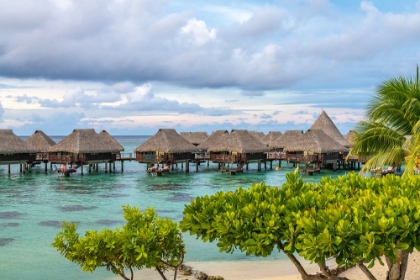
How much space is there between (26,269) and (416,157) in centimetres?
1009

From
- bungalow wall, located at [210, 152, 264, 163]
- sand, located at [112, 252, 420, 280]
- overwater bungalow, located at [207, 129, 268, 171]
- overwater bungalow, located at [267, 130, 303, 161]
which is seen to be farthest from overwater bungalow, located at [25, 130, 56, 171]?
sand, located at [112, 252, 420, 280]

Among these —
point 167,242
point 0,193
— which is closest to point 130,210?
point 167,242

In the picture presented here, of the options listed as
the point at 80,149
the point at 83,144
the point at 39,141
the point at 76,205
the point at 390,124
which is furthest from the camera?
the point at 39,141

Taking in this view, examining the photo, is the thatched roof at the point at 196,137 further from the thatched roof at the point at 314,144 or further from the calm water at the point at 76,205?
the thatched roof at the point at 314,144

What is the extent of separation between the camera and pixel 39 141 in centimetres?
4328

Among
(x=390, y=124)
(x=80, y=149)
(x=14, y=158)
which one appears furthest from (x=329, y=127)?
(x=390, y=124)

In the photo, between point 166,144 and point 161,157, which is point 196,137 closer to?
point 161,157

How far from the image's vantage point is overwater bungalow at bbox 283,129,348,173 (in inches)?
1558

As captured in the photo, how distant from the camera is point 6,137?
37.1 metres

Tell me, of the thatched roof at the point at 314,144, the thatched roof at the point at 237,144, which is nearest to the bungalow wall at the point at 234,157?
the thatched roof at the point at 237,144

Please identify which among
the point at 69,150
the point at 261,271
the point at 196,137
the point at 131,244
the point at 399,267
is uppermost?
the point at 196,137

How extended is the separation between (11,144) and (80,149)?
5.27 meters

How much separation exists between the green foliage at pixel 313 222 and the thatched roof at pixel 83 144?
106 ft

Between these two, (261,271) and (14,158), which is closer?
(261,271)
